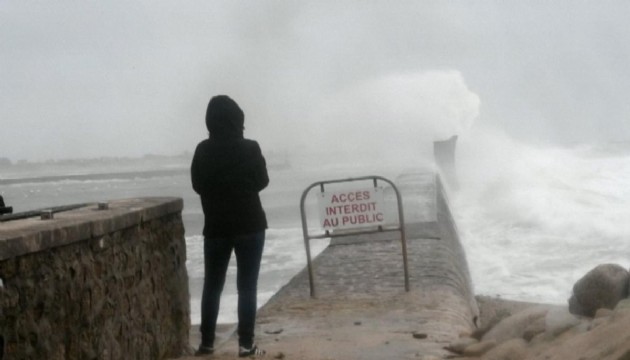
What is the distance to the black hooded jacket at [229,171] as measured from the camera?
584 cm

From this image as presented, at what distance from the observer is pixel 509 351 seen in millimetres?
5883

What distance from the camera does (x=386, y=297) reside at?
895 cm

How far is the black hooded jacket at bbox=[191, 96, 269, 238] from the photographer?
19.2ft

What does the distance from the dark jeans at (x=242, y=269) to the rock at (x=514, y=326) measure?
1.75 meters

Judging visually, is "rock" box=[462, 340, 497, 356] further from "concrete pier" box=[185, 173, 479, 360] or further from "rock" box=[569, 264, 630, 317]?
"rock" box=[569, 264, 630, 317]

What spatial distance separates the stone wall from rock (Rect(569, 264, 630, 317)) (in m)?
2.91

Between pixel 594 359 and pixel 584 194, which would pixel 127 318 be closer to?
pixel 594 359

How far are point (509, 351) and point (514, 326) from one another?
2.06 ft

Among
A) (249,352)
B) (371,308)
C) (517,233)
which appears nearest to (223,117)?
(249,352)

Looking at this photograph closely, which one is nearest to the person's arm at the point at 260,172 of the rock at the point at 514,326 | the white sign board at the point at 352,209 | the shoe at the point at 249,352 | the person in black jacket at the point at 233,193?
the person in black jacket at the point at 233,193

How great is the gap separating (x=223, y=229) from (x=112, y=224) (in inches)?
48.8

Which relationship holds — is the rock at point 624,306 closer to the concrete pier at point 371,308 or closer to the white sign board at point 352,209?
the concrete pier at point 371,308

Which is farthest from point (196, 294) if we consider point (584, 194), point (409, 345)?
point (584, 194)

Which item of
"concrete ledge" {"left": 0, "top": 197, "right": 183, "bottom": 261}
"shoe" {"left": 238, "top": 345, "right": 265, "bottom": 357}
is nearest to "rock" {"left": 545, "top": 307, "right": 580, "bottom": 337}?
"shoe" {"left": 238, "top": 345, "right": 265, "bottom": 357}
